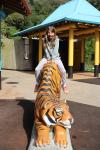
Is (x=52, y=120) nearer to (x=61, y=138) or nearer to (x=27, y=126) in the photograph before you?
(x=61, y=138)

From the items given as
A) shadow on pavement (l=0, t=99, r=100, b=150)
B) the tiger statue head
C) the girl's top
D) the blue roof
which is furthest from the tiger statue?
the blue roof

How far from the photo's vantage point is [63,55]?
26938mm

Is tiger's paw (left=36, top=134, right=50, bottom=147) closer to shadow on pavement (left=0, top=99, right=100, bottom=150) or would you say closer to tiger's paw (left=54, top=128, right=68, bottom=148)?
tiger's paw (left=54, top=128, right=68, bottom=148)

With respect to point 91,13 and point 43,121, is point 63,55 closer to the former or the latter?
point 91,13

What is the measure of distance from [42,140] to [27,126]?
165 cm

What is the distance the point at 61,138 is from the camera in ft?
18.6

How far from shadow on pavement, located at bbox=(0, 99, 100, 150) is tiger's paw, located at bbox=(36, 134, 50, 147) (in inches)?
17.0

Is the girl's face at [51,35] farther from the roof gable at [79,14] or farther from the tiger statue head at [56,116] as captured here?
the roof gable at [79,14]

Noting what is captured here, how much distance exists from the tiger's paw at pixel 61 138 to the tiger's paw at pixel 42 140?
13 cm

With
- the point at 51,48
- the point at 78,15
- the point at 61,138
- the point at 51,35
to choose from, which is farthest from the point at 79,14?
the point at 61,138

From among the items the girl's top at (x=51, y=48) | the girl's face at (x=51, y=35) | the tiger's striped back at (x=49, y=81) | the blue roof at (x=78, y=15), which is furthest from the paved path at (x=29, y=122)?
the blue roof at (x=78, y=15)

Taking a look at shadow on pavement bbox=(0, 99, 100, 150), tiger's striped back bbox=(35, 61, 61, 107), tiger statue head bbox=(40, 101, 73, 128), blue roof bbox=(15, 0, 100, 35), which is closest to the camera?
tiger statue head bbox=(40, 101, 73, 128)

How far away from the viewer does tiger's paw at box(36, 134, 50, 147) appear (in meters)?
5.62

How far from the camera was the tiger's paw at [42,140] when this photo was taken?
5625mm
